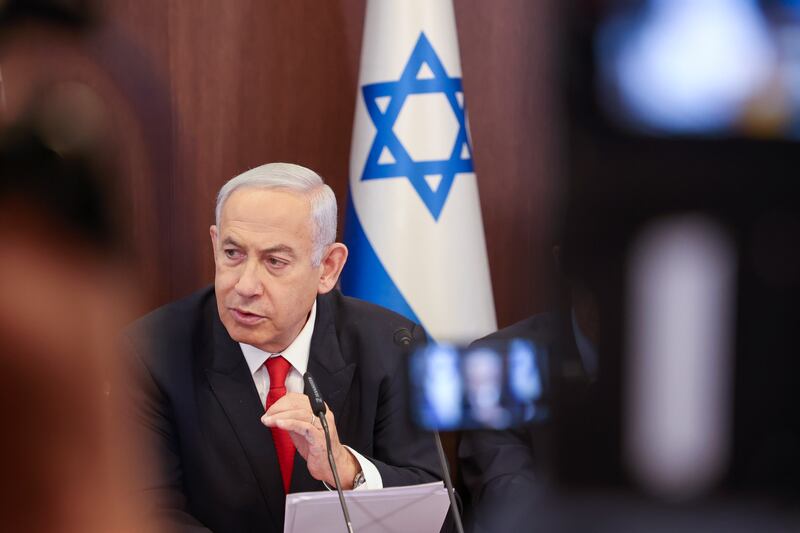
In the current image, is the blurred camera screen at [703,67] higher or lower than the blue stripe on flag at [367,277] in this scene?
higher

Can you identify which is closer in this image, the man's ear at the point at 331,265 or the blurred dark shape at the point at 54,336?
the blurred dark shape at the point at 54,336

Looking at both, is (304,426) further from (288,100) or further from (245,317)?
(288,100)

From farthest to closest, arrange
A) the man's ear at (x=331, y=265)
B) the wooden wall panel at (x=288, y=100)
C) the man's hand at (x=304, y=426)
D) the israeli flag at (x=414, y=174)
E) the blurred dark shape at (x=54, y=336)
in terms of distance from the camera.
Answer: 1. the wooden wall panel at (x=288, y=100)
2. the israeli flag at (x=414, y=174)
3. the man's ear at (x=331, y=265)
4. the man's hand at (x=304, y=426)
5. the blurred dark shape at (x=54, y=336)

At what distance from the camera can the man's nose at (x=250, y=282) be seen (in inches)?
76.3

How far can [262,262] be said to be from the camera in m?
1.96

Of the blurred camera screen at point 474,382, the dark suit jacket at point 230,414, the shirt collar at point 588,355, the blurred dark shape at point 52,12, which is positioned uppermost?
the blurred dark shape at point 52,12

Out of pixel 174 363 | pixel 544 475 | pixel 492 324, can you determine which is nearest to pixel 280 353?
pixel 174 363

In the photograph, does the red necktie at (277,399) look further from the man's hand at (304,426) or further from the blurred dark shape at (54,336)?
the blurred dark shape at (54,336)

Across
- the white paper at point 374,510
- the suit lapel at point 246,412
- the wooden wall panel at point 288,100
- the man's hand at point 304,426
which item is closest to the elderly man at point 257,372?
the suit lapel at point 246,412

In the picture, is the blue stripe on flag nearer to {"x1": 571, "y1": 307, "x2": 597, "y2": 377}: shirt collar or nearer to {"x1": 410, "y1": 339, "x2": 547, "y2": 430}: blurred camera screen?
{"x1": 410, "y1": 339, "x2": 547, "y2": 430}: blurred camera screen

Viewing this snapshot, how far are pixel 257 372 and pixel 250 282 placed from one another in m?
0.20

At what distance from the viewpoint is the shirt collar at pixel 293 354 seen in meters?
1.99

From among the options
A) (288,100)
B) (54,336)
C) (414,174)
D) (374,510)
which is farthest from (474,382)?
(288,100)

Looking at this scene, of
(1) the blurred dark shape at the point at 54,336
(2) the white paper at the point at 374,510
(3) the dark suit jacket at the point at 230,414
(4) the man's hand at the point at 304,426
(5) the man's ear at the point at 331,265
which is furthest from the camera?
(5) the man's ear at the point at 331,265
